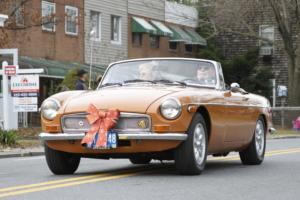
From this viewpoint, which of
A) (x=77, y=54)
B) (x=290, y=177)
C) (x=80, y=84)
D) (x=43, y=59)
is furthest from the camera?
(x=77, y=54)

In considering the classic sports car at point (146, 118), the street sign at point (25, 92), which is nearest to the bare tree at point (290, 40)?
the street sign at point (25, 92)

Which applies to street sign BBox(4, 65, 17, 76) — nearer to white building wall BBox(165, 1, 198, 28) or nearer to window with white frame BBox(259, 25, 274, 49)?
white building wall BBox(165, 1, 198, 28)

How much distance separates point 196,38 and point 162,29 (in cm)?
372

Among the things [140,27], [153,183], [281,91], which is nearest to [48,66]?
[140,27]

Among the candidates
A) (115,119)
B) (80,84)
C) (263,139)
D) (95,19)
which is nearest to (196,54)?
(95,19)

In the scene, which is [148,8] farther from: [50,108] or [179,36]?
[50,108]

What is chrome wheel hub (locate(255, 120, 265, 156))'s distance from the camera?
12674mm

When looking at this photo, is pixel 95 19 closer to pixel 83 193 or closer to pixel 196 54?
pixel 196 54

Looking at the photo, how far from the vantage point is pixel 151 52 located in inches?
1790

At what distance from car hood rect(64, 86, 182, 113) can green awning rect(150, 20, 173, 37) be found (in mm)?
33628

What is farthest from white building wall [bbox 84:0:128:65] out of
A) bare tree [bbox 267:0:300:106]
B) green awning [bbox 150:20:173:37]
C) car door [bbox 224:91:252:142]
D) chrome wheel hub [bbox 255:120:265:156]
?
car door [bbox 224:91:252:142]

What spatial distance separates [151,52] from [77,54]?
7.82 meters

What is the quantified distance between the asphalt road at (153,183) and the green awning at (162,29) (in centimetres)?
3181

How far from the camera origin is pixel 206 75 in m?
11.4
